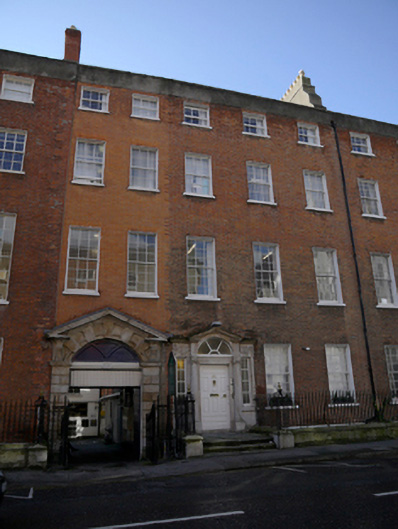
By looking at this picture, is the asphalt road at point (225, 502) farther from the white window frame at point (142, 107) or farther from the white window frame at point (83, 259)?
the white window frame at point (142, 107)

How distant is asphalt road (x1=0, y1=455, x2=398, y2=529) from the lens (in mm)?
6273

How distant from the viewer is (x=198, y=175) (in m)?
18.1

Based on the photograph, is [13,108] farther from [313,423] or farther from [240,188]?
[313,423]

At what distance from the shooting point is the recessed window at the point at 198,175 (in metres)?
17.9

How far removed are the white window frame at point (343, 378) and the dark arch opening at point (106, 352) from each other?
8.07m

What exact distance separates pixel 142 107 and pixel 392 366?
15877 millimetres

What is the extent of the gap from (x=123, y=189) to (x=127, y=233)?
1.91m

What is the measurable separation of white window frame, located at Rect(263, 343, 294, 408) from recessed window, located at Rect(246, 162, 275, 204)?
6425 millimetres

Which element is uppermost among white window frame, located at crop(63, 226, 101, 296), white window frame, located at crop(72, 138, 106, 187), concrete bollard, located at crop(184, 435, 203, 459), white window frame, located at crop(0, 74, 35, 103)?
white window frame, located at crop(0, 74, 35, 103)

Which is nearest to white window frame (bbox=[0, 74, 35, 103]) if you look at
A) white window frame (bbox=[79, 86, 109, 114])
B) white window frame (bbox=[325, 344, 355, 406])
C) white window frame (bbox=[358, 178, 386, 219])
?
white window frame (bbox=[79, 86, 109, 114])

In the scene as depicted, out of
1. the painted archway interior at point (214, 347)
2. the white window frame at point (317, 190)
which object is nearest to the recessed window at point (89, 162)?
the painted archway interior at point (214, 347)

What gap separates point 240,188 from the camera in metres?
18.5

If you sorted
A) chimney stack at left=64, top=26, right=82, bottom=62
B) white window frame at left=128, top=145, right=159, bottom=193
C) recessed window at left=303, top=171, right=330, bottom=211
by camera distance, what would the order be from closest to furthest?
1. white window frame at left=128, top=145, right=159, bottom=193
2. chimney stack at left=64, top=26, right=82, bottom=62
3. recessed window at left=303, top=171, right=330, bottom=211

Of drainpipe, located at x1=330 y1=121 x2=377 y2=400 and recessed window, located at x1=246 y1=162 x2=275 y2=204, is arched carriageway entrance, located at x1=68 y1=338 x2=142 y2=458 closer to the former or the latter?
recessed window, located at x1=246 y1=162 x2=275 y2=204
